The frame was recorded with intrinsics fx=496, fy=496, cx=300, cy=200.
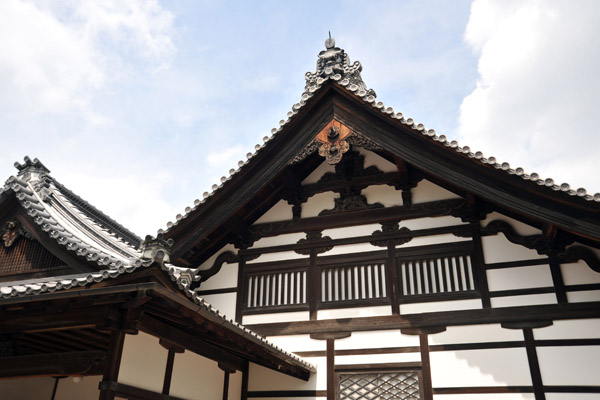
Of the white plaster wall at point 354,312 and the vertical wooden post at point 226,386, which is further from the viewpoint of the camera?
the white plaster wall at point 354,312

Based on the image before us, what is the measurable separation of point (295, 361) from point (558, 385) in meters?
4.13

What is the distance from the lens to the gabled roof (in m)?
8.09

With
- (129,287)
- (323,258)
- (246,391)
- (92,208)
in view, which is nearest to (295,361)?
(246,391)

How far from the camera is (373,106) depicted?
9.14 meters

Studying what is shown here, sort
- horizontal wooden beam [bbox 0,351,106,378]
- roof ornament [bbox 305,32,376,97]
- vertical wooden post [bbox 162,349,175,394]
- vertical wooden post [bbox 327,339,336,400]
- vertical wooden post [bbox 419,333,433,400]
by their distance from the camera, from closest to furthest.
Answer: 1. horizontal wooden beam [bbox 0,351,106,378]
2. vertical wooden post [bbox 162,349,175,394]
3. vertical wooden post [bbox 419,333,433,400]
4. vertical wooden post [bbox 327,339,336,400]
5. roof ornament [bbox 305,32,376,97]

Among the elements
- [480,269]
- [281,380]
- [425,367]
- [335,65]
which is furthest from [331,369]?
[335,65]

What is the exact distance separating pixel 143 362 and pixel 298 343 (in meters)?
3.70

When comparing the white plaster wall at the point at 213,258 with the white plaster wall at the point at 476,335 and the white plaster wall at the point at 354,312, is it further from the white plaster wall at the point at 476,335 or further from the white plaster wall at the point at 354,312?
the white plaster wall at the point at 476,335

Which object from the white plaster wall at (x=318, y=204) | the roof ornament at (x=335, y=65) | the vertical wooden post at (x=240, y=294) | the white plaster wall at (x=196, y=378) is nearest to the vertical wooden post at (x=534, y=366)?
the white plaster wall at (x=318, y=204)

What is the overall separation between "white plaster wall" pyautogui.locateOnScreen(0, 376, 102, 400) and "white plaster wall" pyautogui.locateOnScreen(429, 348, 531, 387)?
18.1ft

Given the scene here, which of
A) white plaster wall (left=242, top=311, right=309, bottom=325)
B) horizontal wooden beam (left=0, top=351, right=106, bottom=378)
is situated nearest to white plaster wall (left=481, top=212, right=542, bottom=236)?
white plaster wall (left=242, top=311, right=309, bottom=325)

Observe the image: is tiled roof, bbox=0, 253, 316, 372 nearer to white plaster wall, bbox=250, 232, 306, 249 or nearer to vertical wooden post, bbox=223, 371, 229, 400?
vertical wooden post, bbox=223, 371, 229, 400

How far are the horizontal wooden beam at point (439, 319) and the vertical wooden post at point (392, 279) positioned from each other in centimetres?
23

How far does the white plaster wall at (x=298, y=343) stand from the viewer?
9.34m
